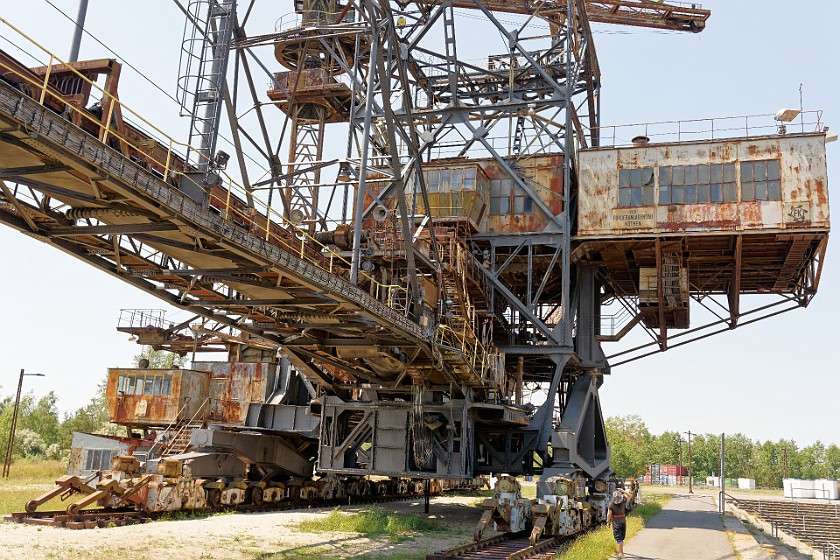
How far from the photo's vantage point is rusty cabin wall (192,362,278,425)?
80.4 ft

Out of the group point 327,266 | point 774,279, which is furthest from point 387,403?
point 774,279

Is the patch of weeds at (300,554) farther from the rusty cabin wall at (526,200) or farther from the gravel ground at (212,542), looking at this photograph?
the rusty cabin wall at (526,200)

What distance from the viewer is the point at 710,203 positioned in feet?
80.4

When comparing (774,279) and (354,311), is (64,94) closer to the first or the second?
(354,311)

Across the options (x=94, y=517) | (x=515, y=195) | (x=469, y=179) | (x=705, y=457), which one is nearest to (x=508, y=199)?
(x=515, y=195)

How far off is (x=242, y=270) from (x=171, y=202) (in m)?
2.76

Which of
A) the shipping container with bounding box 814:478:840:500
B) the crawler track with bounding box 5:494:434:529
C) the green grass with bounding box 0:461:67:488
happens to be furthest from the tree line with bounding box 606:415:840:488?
the crawler track with bounding box 5:494:434:529

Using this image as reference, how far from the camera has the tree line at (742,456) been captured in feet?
348

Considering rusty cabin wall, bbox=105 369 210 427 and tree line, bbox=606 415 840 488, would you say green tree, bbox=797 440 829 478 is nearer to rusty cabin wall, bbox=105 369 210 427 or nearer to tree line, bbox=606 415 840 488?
tree line, bbox=606 415 840 488

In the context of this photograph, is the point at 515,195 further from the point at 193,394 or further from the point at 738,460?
the point at 738,460

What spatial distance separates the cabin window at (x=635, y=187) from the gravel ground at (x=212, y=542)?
1197cm

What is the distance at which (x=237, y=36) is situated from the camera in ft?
60.6

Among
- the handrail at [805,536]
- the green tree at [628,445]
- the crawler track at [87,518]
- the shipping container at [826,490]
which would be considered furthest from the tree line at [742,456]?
the crawler track at [87,518]

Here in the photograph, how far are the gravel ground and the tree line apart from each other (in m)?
84.8
